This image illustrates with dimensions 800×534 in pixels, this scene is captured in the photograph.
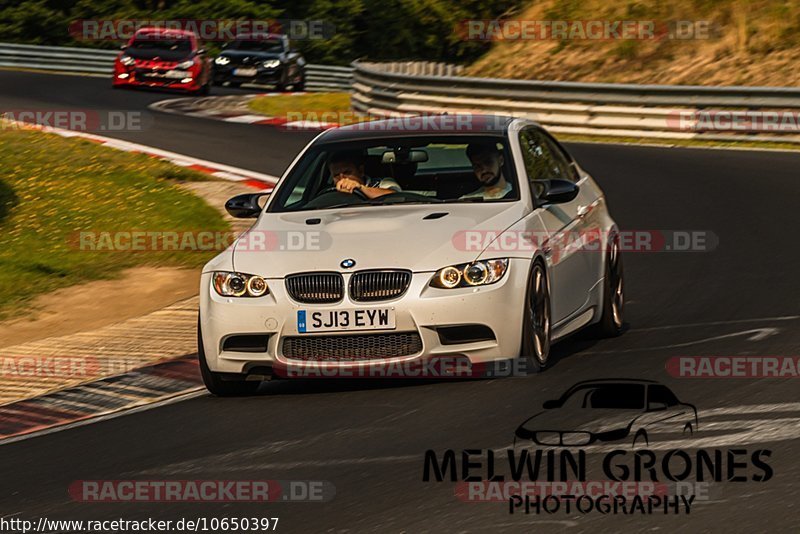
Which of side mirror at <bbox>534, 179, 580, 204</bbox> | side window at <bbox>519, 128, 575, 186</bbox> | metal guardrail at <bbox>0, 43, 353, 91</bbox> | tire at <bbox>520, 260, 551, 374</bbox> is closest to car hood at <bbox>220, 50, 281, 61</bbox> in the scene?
metal guardrail at <bbox>0, 43, 353, 91</bbox>

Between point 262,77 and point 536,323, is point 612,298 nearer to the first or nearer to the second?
point 536,323

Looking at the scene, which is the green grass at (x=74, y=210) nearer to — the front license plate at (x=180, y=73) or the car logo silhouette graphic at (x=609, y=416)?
the car logo silhouette graphic at (x=609, y=416)

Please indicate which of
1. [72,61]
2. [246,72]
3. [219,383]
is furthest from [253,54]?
[219,383]

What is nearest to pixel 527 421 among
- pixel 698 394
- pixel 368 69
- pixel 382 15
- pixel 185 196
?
pixel 698 394

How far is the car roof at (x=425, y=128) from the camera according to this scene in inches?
386

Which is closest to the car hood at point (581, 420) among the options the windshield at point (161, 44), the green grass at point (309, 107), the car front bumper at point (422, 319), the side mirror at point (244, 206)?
the car front bumper at point (422, 319)

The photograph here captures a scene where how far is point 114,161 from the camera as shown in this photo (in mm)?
20656

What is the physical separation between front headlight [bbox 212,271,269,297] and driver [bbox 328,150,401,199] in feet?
4.08

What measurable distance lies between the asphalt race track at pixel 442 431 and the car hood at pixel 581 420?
110 mm

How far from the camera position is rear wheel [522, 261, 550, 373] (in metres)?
8.57

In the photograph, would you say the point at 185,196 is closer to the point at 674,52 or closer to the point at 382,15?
the point at 674,52

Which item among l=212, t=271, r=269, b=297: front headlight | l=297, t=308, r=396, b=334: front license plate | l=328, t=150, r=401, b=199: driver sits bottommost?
l=297, t=308, r=396, b=334: front license plate

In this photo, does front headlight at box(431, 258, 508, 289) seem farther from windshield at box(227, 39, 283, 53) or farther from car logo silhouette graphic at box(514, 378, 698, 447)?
windshield at box(227, 39, 283, 53)

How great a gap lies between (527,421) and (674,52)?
87.7 ft
